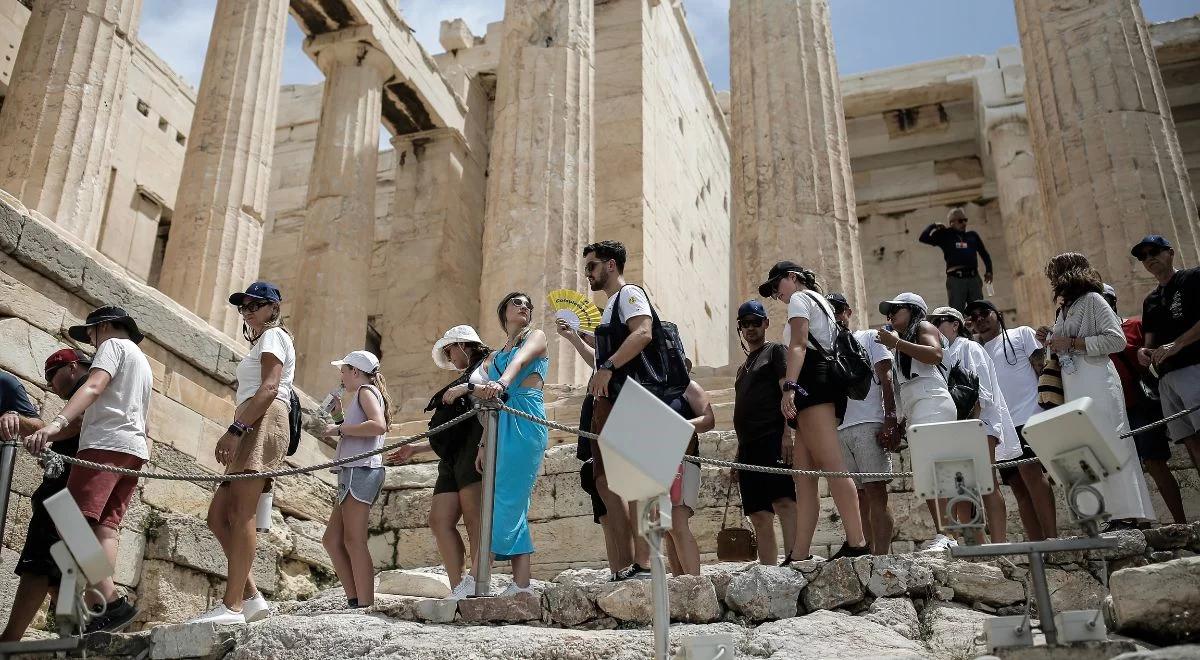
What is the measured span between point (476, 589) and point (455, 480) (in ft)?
3.66

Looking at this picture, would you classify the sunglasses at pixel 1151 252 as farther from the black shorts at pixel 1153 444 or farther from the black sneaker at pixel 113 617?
the black sneaker at pixel 113 617

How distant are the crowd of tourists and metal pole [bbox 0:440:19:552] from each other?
101mm

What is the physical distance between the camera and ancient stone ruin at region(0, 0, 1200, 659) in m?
4.98

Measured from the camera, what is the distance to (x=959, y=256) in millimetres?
13086

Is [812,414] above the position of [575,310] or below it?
below

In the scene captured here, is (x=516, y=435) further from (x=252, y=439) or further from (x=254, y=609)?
(x=254, y=609)

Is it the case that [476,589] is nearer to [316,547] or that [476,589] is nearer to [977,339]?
[977,339]

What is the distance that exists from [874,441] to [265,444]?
341 centimetres

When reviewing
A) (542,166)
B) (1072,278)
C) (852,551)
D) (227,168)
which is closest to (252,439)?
(852,551)

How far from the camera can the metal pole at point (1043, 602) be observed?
13.1 feet

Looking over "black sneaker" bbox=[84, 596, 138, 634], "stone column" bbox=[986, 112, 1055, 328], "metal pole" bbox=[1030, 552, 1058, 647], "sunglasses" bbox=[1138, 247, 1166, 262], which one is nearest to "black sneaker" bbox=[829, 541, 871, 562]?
"metal pole" bbox=[1030, 552, 1058, 647]

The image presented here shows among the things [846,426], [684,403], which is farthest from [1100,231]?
[684,403]

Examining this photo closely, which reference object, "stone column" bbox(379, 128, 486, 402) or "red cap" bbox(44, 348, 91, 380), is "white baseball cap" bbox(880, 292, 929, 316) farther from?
"stone column" bbox(379, 128, 486, 402)

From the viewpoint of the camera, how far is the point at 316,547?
9.46 metres
